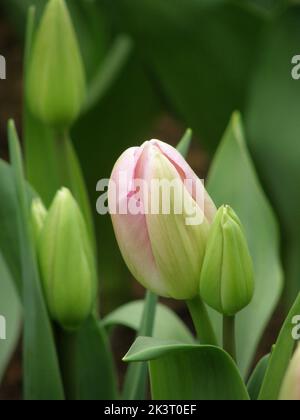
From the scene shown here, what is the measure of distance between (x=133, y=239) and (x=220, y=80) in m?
0.66

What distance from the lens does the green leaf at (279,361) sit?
56cm

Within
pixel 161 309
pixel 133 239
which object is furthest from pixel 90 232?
pixel 133 239

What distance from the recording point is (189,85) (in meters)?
1.18

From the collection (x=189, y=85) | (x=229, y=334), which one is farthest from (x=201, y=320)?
(x=189, y=85)

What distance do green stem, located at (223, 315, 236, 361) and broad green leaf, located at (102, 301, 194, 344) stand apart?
22 cm

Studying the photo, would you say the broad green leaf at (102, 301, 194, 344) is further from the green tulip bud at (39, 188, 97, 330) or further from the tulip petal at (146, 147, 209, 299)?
the tulip petal at (146, 147, 209, 299)

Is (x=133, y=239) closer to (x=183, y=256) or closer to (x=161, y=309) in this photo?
(x=183, y=256)

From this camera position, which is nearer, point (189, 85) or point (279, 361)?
point (279, 361)

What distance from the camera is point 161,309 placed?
86cm

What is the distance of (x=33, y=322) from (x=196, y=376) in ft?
0.40

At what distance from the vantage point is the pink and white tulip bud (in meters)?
0.51

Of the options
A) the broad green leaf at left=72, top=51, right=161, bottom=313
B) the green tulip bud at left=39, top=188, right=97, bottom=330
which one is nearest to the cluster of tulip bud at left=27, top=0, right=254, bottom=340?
the green tulip bud at left=39, top=188, right=97, bottom=330

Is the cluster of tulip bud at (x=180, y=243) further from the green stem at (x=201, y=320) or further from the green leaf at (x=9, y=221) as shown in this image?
the green leaf at (x=9, y=221)

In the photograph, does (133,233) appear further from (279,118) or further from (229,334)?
(279,118)
